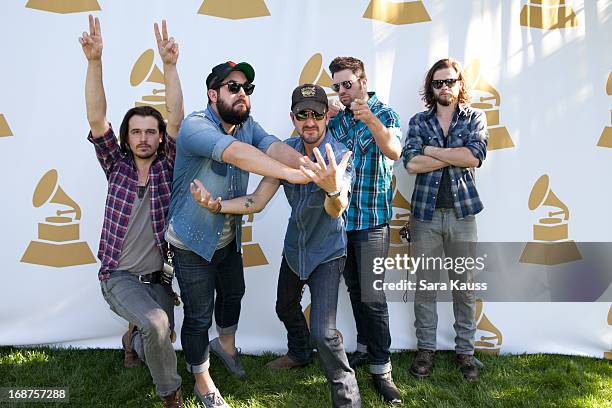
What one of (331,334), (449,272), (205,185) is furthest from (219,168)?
(449,272)

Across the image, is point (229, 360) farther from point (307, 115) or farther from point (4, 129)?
point (4, 129)

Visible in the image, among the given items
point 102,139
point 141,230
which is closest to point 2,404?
point 141,230

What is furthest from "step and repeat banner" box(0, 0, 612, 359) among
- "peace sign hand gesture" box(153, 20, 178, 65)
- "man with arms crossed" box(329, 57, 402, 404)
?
"peace sign hand gesture" box(153, 20, 178, 65)

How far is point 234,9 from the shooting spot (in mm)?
3619

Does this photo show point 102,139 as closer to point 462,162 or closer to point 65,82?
point 65,82

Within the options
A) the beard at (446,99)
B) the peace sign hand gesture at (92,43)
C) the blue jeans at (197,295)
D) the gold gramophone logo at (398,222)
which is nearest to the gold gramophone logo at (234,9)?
the peace sign hand gesture at (92,43)

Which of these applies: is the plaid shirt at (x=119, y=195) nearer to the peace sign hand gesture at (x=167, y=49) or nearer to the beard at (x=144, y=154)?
the beard at (x=144, y=154)

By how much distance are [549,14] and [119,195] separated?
3.38m

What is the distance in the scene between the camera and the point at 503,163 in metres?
3.70

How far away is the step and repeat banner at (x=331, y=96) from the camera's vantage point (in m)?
3.62

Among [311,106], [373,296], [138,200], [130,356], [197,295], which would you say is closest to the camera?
[311,106]

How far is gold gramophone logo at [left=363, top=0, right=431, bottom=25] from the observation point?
11.9 feet

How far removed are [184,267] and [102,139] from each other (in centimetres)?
88

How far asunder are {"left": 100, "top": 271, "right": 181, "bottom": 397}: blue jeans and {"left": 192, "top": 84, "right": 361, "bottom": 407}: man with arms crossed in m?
0.66
